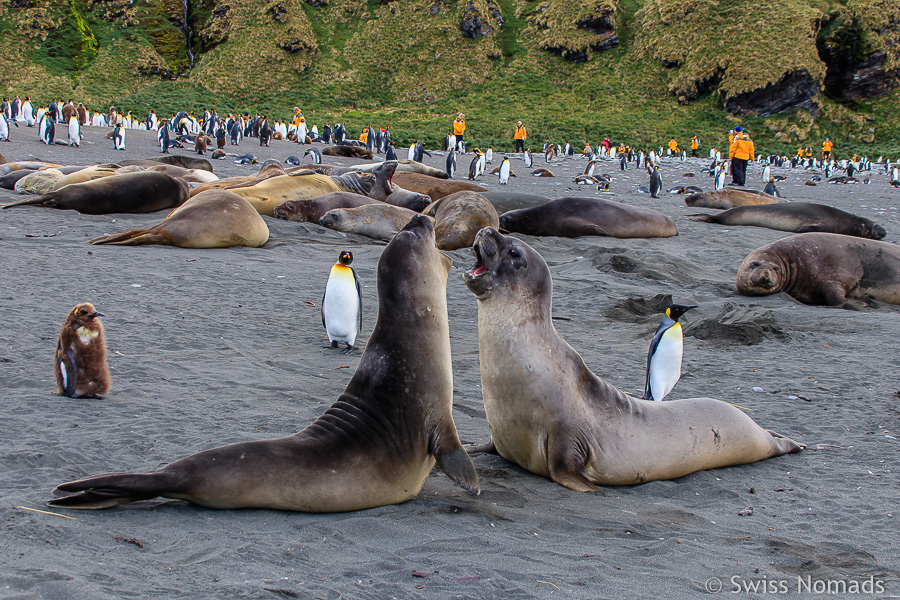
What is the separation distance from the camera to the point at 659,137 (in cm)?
4903

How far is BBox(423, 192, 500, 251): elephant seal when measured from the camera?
978 cm

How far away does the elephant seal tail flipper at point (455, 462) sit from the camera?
290 centimetres

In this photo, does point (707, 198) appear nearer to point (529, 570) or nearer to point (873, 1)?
point (529, 570)

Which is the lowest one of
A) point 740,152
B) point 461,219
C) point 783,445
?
point 783,445

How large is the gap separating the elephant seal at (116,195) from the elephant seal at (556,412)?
8049mm

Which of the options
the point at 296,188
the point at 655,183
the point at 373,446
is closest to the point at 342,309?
the point at 373,446

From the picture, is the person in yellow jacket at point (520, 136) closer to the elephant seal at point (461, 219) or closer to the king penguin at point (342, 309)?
the elephant seal at point (461, 219)

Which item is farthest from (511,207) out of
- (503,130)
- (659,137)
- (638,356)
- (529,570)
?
(659,137)

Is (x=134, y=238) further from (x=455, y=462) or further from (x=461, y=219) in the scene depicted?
(x=455, y=462)

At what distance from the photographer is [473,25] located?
66.1 metres

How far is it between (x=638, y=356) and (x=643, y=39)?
6420 centimetres

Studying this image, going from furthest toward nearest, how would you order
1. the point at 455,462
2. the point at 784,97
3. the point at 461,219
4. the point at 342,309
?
the point at 784,97 < the point at 461,219 < the point at 342,309 < the point at 455,462

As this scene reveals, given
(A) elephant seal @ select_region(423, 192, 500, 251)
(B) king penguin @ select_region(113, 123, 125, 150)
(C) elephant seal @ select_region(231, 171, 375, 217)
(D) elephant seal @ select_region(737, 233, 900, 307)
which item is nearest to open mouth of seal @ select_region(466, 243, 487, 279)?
(D) elephant seal @ select_region(737, 233, 900, 307)

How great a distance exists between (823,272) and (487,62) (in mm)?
59253
